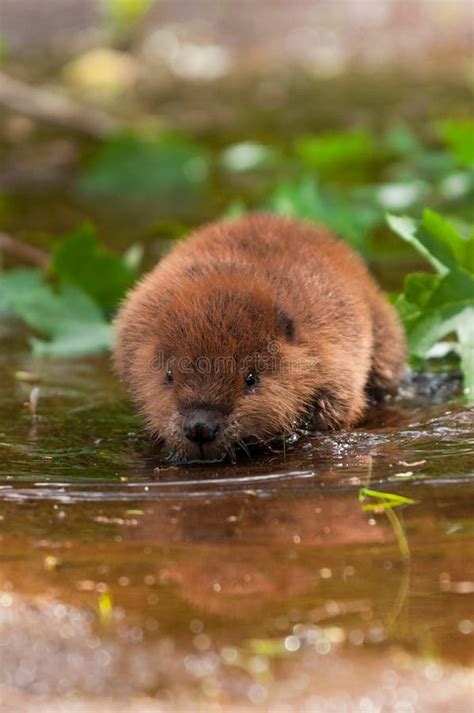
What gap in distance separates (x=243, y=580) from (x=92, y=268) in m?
3.91

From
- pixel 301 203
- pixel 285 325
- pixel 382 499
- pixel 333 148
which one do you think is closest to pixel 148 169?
pixel 333 148

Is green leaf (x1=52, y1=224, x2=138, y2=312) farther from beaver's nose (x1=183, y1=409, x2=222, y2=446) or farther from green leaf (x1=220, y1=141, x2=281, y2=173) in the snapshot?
green leaf (x1=220, y1=141, x2=281, y2=173)

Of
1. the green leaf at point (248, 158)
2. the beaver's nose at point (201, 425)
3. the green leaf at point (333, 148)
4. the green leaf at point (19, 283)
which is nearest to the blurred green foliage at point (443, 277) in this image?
the beaver's nose at point (201, 425)

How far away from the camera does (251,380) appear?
17.1 ft

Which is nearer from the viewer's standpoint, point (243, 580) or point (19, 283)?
point (243, 580)

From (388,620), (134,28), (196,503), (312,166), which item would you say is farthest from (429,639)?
(134,28)

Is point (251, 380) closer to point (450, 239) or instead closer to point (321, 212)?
point (450, 239)

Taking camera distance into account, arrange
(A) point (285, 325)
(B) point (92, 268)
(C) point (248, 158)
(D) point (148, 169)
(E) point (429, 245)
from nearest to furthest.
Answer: (A) point (285, 325) → (E) point (429, 245) → (B) point (92, 268) → (C) point (248, 158) → (D) point (148, 169)

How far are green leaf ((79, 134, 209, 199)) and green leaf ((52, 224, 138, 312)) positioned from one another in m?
4.09

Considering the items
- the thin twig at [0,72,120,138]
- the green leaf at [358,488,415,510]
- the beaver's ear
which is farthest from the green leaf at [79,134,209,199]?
the green leaf at [358,488,415,510]

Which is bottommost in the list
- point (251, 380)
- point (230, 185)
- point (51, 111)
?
point (251, 380)

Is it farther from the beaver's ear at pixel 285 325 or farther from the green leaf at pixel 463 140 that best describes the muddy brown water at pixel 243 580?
the green leaf at pixel 463 140

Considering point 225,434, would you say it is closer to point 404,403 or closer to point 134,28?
point 404,403
